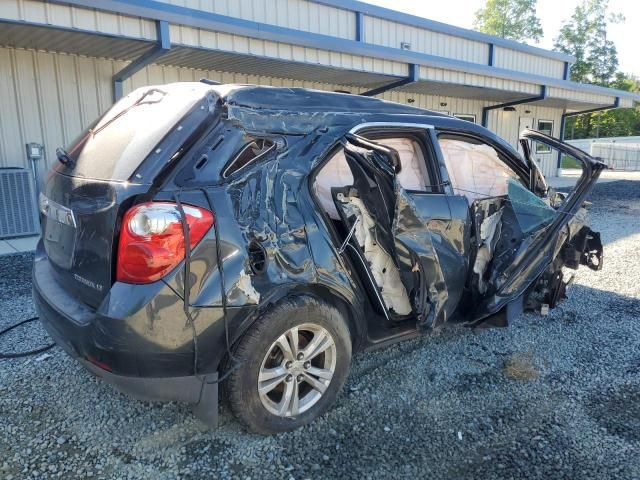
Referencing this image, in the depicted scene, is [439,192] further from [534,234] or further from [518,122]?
[518,122]

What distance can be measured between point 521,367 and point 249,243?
2279 millimetres

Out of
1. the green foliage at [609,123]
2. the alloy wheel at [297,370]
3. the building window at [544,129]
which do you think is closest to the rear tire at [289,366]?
the alloy wheel at [297,370]

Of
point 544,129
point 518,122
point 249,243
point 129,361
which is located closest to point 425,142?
point 249,243

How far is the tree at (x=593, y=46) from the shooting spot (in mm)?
50719

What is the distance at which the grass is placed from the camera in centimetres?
338

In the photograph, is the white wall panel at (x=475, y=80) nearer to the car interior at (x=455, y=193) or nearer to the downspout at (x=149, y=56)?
the downspout at (x=149, y=56)

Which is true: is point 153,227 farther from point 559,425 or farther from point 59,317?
point 559,425

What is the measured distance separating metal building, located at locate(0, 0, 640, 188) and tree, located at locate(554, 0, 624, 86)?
4376 cm

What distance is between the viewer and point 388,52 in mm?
10172

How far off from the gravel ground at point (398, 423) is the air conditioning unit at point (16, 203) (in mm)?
4143

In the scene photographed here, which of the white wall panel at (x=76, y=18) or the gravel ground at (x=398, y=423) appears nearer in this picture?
the gravel ground at (x=398, y=423)

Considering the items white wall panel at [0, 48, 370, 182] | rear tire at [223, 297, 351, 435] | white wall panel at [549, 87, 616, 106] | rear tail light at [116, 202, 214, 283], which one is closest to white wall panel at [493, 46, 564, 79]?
white wall panel at [549, 87, 616, 106]

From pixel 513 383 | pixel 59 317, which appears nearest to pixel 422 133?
pixel 513 383

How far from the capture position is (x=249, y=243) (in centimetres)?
236
